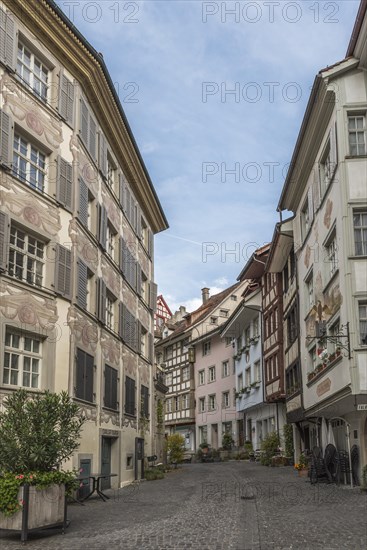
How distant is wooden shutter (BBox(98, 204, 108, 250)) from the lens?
21670 mm

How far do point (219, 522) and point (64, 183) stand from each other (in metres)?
10.3

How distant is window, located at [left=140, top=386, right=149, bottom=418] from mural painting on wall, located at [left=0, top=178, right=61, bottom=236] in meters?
12.6

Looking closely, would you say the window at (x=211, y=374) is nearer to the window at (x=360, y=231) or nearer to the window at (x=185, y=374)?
the window at (x=185, y=374)

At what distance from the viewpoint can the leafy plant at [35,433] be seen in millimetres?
10688

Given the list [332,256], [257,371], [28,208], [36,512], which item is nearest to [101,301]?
[28,208]

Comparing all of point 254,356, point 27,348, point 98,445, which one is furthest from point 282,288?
point 27,348

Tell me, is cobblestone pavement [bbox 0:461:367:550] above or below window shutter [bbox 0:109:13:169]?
below

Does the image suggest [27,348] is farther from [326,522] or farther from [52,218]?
[326,522]

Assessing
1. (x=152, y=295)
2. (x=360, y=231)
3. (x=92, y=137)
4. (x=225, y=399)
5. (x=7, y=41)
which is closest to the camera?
(x=7, y=41)

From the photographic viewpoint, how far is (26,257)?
16641 mm

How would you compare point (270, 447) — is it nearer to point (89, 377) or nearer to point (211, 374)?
point (89, 377)

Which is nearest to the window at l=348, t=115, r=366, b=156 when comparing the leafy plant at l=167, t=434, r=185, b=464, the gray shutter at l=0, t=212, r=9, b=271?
the gray shutter at l=0, t=212, r=9, b=271

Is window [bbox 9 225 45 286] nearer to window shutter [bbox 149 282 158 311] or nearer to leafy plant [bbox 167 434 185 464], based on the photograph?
window shutter [bbox 149 282 158 311]

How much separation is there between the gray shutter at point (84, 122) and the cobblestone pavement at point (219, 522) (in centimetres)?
1029
